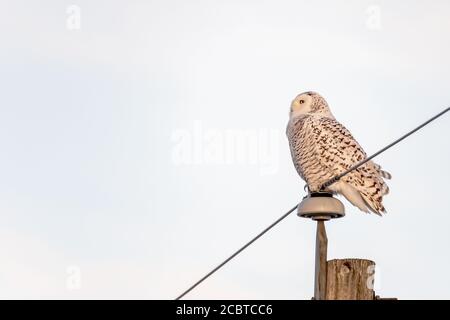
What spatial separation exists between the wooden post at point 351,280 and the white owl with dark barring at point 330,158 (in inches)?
159

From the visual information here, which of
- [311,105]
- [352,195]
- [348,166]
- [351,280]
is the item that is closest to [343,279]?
[351,280]

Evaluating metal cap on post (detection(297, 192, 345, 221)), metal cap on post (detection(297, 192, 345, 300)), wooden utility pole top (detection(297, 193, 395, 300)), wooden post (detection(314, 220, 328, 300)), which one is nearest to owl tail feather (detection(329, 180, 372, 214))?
metal cap on post (detection(297, 192, 345, 300))

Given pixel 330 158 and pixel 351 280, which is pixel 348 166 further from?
Result: pixel 351 280

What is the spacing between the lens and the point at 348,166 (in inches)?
463

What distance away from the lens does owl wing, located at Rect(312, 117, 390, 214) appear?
1132 cm

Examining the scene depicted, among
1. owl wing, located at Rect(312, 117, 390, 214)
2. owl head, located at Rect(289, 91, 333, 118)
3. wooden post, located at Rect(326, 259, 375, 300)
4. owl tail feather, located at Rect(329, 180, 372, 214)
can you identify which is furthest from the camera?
owl head, located at Rect(289, 91, 333, 118)

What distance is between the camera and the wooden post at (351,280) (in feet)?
23.6

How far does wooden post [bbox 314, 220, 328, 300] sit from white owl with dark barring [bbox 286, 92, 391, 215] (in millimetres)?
3770

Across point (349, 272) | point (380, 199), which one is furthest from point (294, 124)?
point (349, 272)

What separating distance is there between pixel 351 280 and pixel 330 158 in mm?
4701

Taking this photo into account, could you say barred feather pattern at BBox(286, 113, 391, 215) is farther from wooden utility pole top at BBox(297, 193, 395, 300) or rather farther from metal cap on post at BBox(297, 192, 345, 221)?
wooden utility pole top at BBox(297, 193, 395, 300)
